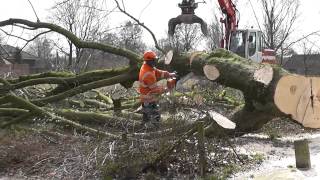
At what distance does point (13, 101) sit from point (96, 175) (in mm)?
2552

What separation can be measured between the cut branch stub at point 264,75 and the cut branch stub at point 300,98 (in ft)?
0.49

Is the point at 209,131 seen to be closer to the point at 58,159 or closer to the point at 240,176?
the point at 240,176

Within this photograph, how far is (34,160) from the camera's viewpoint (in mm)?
6898

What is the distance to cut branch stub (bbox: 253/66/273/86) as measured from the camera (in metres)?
6.60

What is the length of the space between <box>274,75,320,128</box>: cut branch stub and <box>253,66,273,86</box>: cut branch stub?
150mm

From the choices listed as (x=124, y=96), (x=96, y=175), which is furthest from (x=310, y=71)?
(x=96, y=175)

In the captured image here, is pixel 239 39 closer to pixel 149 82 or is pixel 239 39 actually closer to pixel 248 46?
pixel 248 46

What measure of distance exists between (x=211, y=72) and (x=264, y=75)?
1.06 m

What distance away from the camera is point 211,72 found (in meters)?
7.53

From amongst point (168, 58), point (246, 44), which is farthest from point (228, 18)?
point (168, 58)

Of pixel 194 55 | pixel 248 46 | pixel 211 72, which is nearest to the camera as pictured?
pixel 211 72

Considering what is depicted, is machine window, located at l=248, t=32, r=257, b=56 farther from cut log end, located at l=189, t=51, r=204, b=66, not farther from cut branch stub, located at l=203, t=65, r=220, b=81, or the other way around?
cut branch stub, located at l=203, t=65, r=220, b=81

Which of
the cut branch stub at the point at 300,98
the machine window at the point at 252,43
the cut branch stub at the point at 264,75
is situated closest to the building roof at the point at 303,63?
the machine window at the point at 252,43

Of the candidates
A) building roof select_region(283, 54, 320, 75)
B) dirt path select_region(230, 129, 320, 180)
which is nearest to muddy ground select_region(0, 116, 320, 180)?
dirt path select_region(230, 129, 320, 180)
